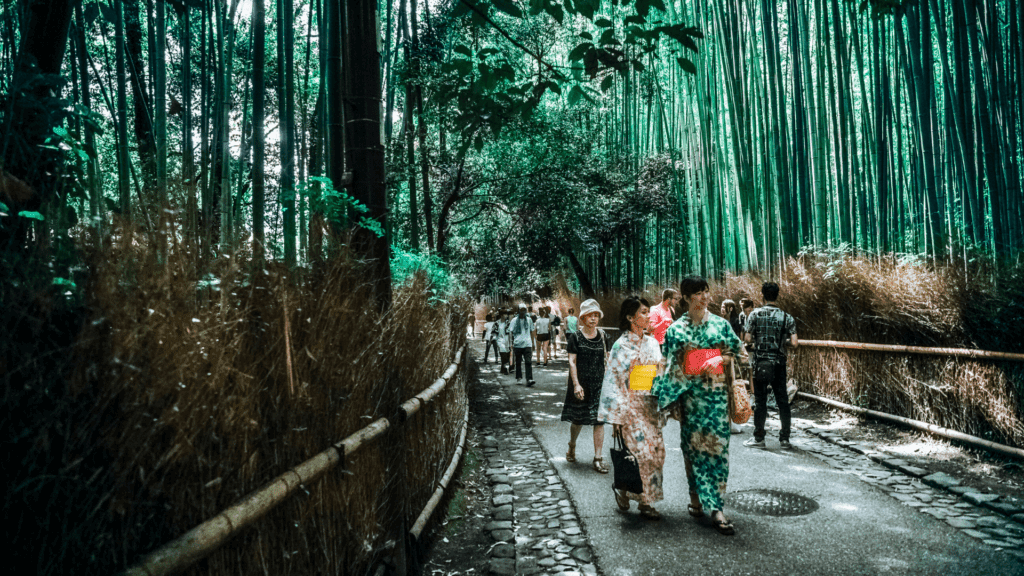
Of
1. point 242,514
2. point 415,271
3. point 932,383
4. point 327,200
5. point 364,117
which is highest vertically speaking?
point 364,117

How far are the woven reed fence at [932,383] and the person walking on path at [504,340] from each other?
270 inches

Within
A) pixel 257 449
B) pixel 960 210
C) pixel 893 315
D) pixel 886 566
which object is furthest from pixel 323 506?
pixel 960 210

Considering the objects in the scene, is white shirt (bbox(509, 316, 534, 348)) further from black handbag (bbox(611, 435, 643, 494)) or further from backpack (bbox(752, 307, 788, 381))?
black handbag (bbox(611, 435, 643, 494))

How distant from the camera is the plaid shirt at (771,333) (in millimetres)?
5727

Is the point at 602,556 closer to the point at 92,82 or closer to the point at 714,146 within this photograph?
the point at 714,146

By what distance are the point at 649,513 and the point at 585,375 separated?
164 cm

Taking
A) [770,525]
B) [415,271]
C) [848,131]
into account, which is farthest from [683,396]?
[848,131]

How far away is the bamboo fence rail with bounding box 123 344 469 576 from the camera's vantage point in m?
1.25

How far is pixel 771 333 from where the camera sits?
18.9ft

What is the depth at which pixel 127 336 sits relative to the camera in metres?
1.21

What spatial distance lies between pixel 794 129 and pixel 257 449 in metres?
7.20

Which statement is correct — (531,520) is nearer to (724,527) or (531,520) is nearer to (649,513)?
(649,513)

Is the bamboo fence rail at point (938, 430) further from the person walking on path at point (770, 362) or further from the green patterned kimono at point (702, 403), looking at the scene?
the green patterned kimono at point (702, 403)

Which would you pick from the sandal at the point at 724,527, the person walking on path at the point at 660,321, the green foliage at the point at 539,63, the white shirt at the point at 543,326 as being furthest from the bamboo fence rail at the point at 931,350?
the white shirt at the point at 543,326
